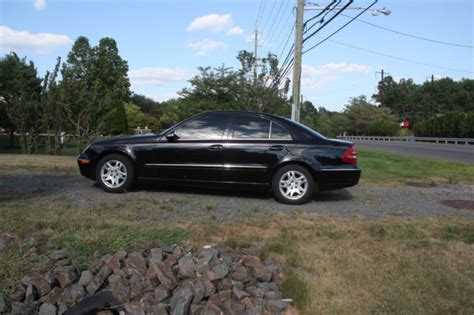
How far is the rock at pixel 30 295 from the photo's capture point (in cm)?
369

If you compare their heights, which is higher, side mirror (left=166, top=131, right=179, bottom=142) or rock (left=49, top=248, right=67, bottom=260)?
side mirror (left=166, top=131, right=179, bottom=142)

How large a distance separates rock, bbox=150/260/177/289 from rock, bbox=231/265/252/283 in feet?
1.82

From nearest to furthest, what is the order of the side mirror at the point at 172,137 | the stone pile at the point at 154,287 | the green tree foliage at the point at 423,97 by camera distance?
the stone pile at the point at 154,287, the side mirror at the point at 172,137, the green tree foliage at the point at 423,97

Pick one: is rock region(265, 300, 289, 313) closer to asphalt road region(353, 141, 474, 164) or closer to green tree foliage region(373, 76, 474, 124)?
asphalt road region(353, 141, 474, 164)

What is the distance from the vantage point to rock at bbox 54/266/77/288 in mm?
3897

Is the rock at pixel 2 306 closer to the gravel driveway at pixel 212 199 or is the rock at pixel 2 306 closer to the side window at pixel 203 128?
the gravel driveway at pixel 212 199

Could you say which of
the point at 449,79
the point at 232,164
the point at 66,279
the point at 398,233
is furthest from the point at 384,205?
the point at 449,79

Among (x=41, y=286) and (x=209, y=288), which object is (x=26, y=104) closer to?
(x=41, y=286)

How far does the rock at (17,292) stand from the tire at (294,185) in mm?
4175

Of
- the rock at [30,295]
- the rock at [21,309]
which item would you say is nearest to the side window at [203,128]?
the rock at [30,295]

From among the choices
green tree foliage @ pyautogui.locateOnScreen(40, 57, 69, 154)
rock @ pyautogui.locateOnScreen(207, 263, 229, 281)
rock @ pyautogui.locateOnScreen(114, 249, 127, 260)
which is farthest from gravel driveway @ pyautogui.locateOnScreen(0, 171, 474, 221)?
green tree foliage @ pyautogui.locateOnScreen(40, 57, 69, 154)

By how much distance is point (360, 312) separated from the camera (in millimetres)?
3822

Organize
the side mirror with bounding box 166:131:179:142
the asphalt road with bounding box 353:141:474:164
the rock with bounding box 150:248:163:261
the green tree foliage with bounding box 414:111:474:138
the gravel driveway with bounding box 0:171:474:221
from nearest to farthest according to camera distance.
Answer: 1. the rock with bounding box 150:248:163:261
2. the gravel driveway with bounding box 0:171:474:221
3. the side mirror with bounding box 166:131:179:142
4. the asphalt road with bounding box 353:141:474:164
5. the green tree foliage with bounding box 414:111:474:138

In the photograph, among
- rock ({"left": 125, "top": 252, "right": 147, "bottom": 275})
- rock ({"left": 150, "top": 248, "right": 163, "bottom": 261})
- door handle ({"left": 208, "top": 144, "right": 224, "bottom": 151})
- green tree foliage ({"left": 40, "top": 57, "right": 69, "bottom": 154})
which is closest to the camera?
rock ({"left": 125, "top": 252, "right": 147, "bottom": 275})
